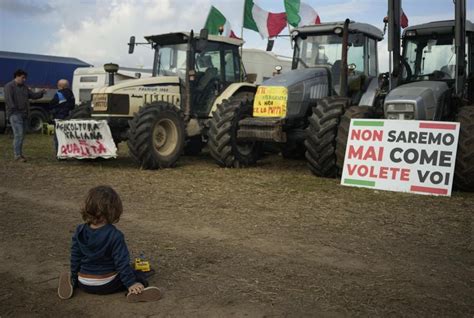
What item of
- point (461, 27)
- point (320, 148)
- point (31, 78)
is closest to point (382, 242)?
point (320, 148)

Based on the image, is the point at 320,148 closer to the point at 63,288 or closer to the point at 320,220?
the point at 320,220

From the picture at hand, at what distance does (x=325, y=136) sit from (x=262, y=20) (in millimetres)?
10459

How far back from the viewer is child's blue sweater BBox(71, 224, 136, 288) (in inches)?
133

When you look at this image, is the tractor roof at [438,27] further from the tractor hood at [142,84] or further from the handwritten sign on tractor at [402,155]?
the tractor hood at [142,84]

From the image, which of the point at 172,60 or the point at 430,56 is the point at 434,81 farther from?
the point at 172,60

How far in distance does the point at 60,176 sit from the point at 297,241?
17.6 ft

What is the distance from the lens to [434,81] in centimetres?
839

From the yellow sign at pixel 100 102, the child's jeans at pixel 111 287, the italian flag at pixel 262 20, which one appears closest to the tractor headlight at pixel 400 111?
the yellow sign at pixel 100 102

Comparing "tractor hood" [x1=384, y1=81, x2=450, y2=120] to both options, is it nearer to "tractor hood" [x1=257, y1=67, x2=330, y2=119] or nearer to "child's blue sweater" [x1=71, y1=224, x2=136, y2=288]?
"tractor hood" [x1=257, y1=67, x2=330, y2=119]

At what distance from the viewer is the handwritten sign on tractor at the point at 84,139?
369 inches

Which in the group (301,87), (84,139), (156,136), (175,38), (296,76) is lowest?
(84,139)

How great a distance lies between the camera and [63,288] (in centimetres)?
346

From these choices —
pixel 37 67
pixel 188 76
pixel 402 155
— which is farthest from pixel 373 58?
pixel 37 67

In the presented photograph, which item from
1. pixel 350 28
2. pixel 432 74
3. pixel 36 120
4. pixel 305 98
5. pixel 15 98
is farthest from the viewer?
pixel 36 120
